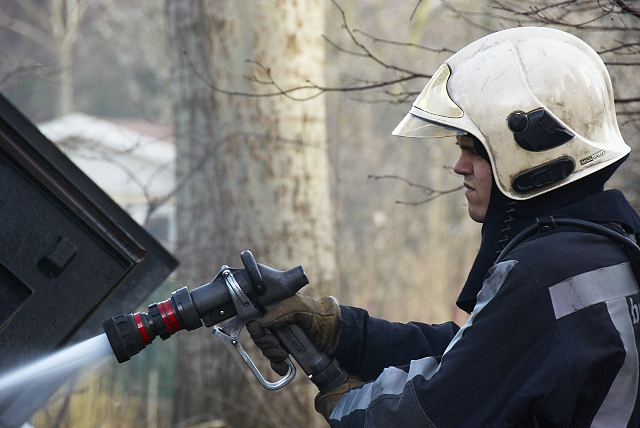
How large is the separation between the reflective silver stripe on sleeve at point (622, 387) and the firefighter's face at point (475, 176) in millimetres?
536

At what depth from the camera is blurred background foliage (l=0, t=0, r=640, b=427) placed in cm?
406

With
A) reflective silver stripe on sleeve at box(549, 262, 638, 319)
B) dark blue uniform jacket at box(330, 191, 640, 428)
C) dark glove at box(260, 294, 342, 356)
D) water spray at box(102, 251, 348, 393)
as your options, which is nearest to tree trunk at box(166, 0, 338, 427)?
dark glove at box(260, 294, 342, 356)

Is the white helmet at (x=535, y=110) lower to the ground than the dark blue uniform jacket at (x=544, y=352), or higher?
higher

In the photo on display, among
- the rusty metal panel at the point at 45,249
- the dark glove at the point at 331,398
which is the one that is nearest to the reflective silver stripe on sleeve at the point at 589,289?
the dark glove at the point at 331,398

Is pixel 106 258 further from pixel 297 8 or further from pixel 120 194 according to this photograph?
pixel 120 194

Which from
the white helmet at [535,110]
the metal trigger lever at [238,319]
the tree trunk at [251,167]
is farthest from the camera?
the tree trunk at [251,167]

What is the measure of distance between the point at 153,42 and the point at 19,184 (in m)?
24.8

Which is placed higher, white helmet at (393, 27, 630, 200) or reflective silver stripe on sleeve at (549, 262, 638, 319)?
white helmet at (393, 27, 630, 200)

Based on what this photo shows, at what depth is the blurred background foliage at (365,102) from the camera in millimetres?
4062

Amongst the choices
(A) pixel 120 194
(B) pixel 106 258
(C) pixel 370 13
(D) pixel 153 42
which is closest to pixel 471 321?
(B) pixel 106 258

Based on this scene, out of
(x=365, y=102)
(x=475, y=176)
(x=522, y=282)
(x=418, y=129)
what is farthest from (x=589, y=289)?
(x=365, y=102)

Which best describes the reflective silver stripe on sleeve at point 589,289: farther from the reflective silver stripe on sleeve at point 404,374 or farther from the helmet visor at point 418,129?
the helmet visor at point 418,129

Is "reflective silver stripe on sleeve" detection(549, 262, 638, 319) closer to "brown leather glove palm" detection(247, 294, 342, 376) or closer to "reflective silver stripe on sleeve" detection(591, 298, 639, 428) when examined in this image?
"reflective silver stripe on sleeve" detection(591, 298, 639, 428)

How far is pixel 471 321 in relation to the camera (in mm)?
1780
